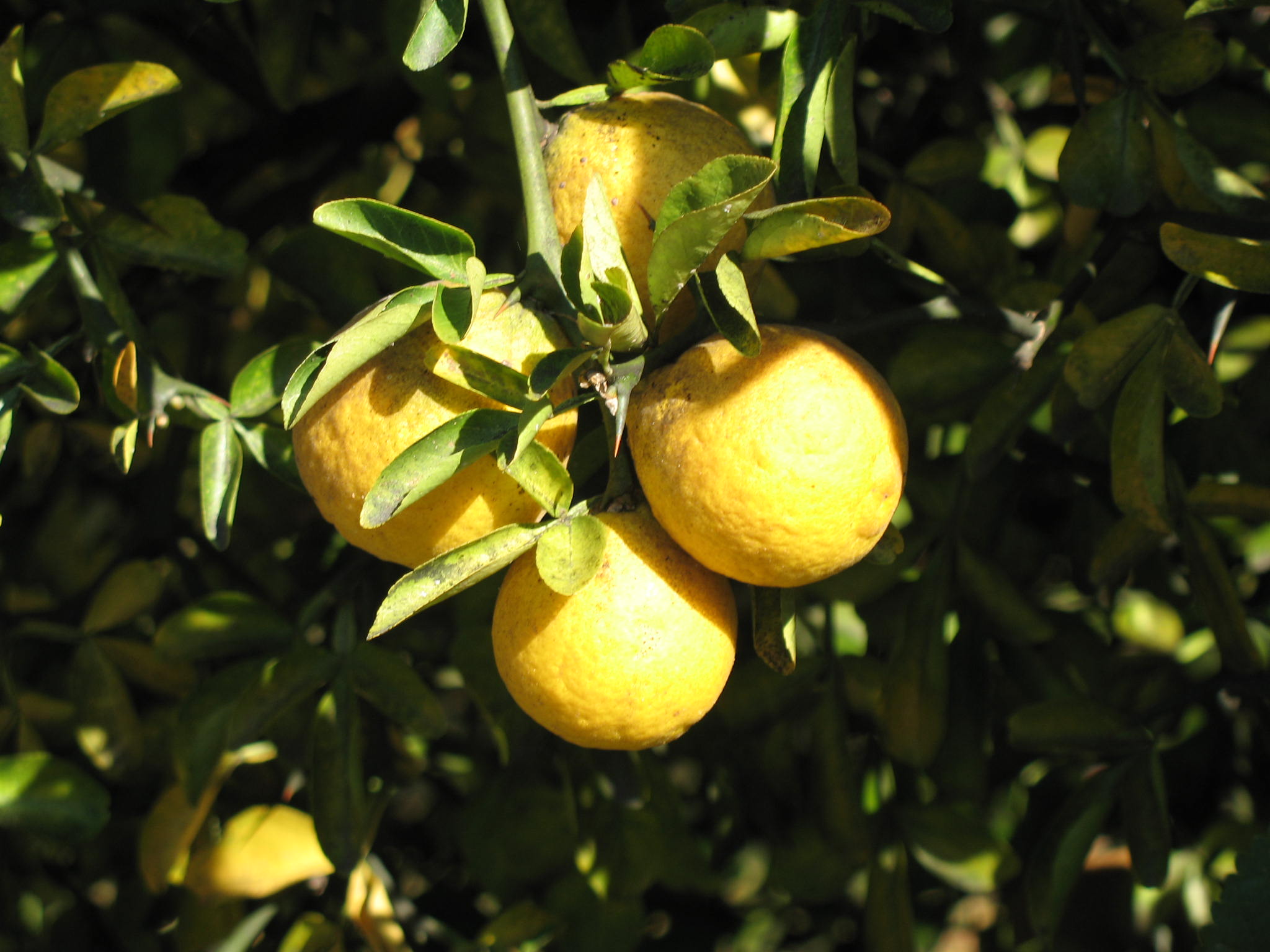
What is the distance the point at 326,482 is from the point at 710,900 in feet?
3.01

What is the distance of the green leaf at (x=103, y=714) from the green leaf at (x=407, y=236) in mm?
651

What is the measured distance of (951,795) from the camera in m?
0.97

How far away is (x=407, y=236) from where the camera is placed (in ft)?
2.00

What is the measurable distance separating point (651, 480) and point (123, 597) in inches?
27.0

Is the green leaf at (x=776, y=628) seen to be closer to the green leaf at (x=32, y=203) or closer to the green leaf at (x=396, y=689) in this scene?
the green leaf at (x=396, y=689)

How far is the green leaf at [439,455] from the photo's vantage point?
1.81ft

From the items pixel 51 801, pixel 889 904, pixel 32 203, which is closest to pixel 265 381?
pixel 32 203

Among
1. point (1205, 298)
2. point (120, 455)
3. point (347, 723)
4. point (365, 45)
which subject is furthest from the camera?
point (365, 45)

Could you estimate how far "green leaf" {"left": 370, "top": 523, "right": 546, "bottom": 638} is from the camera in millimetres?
547

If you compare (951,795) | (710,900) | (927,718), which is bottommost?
(710,900)

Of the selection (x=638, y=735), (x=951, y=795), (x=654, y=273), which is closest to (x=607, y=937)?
(x=951, y=795)

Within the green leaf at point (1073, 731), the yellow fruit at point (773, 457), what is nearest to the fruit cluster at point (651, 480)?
the yellow fruit at point (773, 457)

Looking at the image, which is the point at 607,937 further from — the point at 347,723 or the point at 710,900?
the point at 347,723

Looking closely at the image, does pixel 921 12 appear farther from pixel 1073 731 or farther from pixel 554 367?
pixel 1073 731
